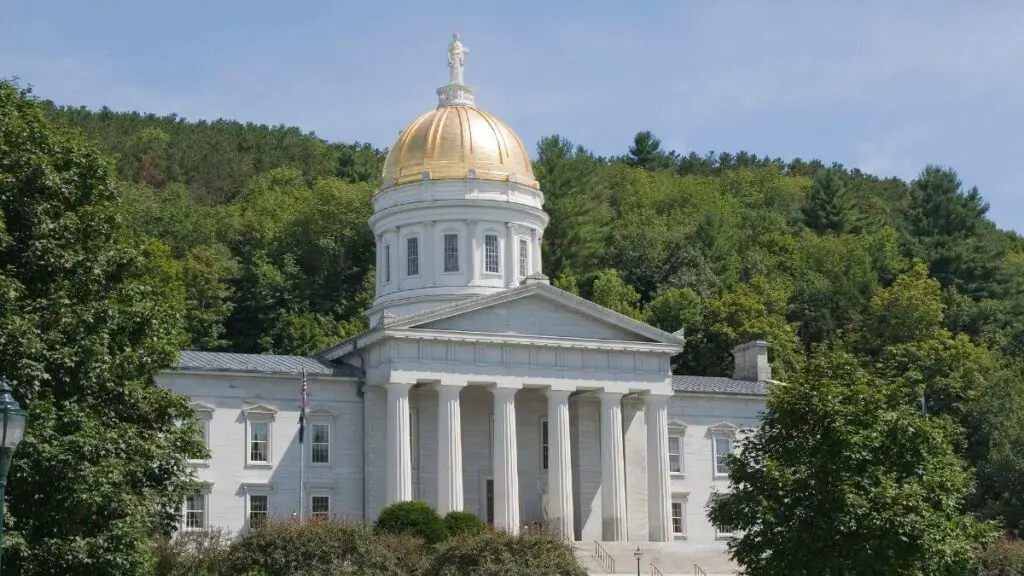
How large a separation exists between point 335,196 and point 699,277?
24.2m

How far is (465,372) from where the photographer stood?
2675 inches

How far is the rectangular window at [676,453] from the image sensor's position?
75000 millimetres

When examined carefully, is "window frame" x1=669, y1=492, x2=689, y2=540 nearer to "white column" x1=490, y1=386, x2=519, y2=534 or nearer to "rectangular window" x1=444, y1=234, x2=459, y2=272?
"white column" x1=490, y1=386, x2=519, y2=534

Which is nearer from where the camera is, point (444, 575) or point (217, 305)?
point (444, 575)

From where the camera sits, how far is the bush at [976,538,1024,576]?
61.0 m

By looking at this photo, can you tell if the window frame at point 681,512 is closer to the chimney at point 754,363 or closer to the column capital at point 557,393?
the column capital at point 557,393

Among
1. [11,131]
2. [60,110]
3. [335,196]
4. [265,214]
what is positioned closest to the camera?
[11,131]

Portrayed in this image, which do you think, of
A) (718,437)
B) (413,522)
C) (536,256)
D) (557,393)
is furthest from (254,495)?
(718,437)

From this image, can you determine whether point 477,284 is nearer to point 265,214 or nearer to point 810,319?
point 810,319

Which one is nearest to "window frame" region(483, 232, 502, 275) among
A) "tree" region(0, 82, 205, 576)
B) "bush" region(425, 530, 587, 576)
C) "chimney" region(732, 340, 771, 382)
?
"chimney" region(732, 340, 771, 382)

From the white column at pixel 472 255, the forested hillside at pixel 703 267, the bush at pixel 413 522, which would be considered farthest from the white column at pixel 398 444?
the forested hillside at pixel 703 267

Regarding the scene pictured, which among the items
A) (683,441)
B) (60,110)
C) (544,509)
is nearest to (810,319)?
(683,441)

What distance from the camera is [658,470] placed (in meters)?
71.1

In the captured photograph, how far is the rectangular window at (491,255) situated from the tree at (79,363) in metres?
32.0
